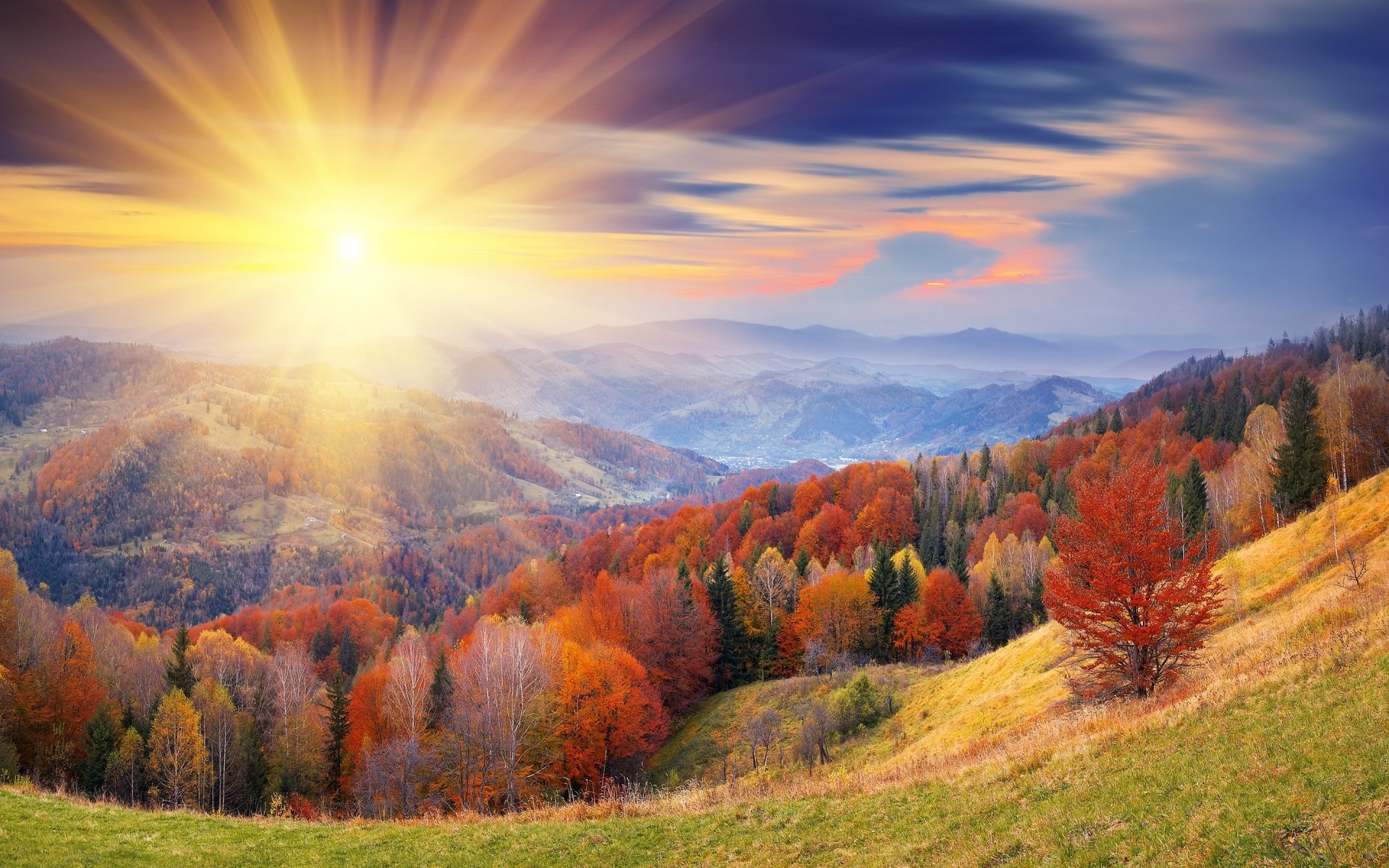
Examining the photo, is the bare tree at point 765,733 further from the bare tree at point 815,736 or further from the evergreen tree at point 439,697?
the evergreen tree at point 439,697

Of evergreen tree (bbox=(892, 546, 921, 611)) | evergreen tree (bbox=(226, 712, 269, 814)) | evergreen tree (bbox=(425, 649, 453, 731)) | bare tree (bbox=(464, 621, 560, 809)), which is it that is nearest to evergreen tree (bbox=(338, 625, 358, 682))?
evergreen tree (bbox=(226, 712, 269, 814))

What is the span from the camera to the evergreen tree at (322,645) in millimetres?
119938

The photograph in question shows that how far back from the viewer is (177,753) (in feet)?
163

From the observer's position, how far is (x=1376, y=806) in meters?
10.1

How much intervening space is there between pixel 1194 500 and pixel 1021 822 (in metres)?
78.2

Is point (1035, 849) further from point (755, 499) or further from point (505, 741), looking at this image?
point (755, 499)

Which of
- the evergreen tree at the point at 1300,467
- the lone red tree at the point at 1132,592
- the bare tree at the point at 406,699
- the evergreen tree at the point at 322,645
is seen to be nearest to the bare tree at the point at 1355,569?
the lone red tree at the point at 1132,592

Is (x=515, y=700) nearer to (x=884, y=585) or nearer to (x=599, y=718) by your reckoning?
(x=599, y=718)

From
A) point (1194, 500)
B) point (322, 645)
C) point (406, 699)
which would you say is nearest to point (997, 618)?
point (1194, 500)

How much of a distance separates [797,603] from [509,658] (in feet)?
134

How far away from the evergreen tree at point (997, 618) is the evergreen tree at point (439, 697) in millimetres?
55174

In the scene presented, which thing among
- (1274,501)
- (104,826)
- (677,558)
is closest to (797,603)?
(677,558)

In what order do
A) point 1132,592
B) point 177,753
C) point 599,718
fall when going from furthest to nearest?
1. point 599,718
2. point 177,753
3. point 1132,592

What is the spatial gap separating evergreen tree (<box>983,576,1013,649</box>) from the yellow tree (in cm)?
7235
